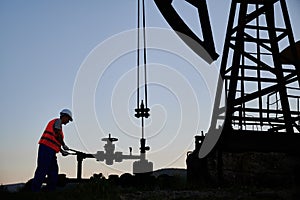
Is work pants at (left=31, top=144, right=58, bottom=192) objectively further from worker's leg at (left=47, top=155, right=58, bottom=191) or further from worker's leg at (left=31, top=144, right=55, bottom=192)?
worker's leg at (left=47, top=155, right=58, bottom=191)

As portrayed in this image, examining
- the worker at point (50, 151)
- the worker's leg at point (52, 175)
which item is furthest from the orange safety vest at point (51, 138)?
the worker's leg at point (52, 175)

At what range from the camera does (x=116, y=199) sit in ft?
22.1

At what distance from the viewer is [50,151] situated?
331 inches

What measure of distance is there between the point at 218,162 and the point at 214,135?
0.66 meters

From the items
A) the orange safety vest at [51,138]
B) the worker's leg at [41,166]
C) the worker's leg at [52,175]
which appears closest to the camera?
the worker's leg at [41,166]

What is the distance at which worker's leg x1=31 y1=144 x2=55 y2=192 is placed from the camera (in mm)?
8273

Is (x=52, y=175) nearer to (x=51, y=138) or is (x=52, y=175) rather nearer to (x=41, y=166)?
(x=41, y=166)

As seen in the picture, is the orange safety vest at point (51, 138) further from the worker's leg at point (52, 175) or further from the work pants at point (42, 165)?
the worker's leg at point (52, 175)

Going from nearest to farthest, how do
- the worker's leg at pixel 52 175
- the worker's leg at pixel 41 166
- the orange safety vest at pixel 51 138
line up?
1. the worker's leg at pixel 41 166
2. the orange safety vest at pixel 51 138
3. the worker's leg at pixel 52 175

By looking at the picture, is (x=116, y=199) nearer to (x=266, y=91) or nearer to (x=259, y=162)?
(x=259, y=162)

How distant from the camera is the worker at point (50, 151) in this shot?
27.2ft

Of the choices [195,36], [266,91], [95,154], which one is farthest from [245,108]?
[95,154]

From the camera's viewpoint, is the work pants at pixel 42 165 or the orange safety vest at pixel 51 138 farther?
the orange safety vest at pixel 51 138

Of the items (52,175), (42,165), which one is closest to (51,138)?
(42,165)
